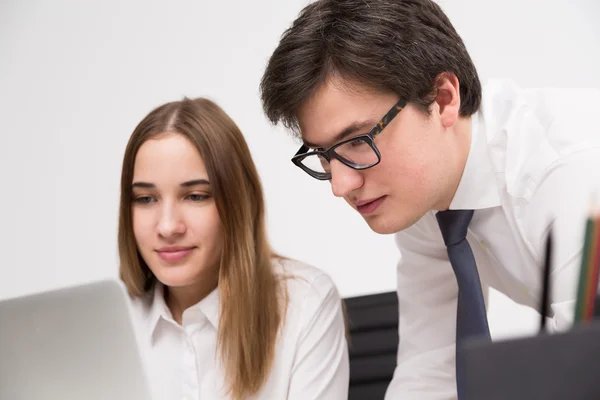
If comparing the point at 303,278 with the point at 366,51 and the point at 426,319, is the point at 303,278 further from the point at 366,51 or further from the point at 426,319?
the point at 366,51

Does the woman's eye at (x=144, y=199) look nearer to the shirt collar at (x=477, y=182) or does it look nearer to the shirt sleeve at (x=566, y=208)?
the shirt collar at (x=477, y=182)

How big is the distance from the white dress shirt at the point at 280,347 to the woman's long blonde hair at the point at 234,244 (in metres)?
0.04

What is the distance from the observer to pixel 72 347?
36.0 inches

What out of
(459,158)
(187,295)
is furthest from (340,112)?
(187,295)

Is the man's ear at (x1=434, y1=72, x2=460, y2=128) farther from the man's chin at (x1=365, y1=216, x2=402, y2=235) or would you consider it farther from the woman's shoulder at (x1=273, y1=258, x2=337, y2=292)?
the woman's shoulder at (x1=273, y1=258, x2=337, y2=292)

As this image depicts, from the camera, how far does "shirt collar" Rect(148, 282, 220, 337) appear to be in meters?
1.74

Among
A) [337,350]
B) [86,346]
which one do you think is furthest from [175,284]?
[86,346]

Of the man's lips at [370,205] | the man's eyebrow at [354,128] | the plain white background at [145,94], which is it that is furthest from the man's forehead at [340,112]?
the plain white background at [145,94]

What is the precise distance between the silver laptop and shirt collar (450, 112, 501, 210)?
0.78 metres

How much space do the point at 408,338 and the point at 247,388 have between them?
1.36ft

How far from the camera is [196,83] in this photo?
9.35 ft

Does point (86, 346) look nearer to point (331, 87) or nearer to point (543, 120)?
point (331, 87)

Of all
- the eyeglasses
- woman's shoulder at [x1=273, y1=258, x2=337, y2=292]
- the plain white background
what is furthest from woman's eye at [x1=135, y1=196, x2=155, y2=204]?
the plain white background

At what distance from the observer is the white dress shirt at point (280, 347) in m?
1.65
